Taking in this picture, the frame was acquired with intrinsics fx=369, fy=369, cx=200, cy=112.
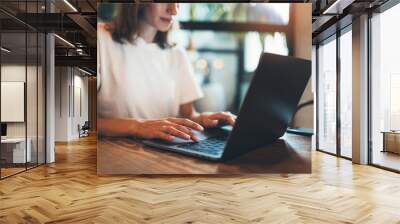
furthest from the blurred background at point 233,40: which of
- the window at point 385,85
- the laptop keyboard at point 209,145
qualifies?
the window at point 385,85

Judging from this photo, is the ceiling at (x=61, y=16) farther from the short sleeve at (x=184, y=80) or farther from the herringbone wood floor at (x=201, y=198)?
the herringbone wood floor at (x=201, y=198)

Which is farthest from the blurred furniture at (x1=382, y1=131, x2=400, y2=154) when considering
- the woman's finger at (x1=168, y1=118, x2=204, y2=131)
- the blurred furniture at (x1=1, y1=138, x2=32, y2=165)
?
the blurred furniture at (x1=1, y1=138, x2=32, y2=165)

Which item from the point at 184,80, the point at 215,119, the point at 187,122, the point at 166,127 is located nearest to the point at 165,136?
the point at 166,127

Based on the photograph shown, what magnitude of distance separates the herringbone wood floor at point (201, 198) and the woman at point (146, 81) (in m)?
0.88

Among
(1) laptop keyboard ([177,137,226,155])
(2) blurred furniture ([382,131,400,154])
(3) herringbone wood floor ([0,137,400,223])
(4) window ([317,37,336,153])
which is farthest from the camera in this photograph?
(4) window ([317,37,336,153])

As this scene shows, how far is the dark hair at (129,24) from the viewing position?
612cm

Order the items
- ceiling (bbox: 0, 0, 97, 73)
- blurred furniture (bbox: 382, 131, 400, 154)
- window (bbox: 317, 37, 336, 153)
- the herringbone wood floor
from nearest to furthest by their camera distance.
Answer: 1. the herringbone wood floor
2. ceiling (bbox: 0, 0, 97, 73)
3. blurred furniture (bbox: 382, 131, 400, 154)
4. window (bbox: 317, 37, 336, 153)

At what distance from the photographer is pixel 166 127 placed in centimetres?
609

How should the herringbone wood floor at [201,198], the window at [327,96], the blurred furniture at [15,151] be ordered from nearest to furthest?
the herringbone wood floor at [201,198]
the blurred furniture at [15,151]
the window at [327,96]

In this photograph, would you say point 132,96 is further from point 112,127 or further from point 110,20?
point 110,20

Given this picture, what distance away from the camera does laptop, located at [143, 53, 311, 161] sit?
6.09m

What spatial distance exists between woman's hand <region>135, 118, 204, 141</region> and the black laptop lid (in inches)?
28.6

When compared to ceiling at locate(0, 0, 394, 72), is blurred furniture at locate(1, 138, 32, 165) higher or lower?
lower

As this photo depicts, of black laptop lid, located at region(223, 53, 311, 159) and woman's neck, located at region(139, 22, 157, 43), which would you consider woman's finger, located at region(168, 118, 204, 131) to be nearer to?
black laptop lid, located at region(223, 53, 311, 159)
